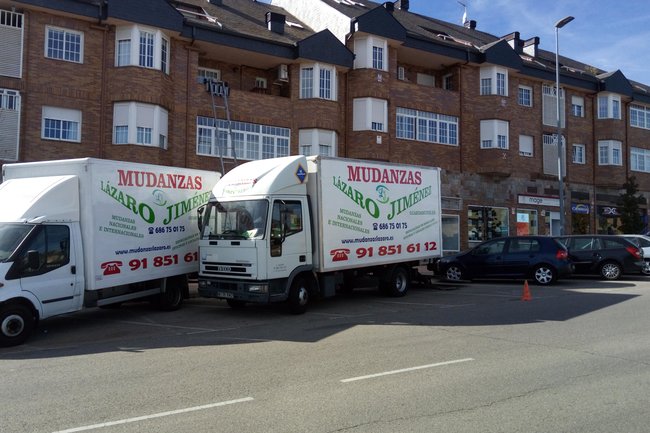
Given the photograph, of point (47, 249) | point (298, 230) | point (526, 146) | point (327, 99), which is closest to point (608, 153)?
point (526, 146)

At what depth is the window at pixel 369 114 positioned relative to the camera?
25.8m

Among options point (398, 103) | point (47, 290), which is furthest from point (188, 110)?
point (47, 290)

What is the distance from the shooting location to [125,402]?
18.4 feet

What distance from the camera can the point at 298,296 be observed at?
11.6 m

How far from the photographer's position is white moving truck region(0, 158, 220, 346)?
9.00 m

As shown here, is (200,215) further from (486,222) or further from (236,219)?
(486,222)

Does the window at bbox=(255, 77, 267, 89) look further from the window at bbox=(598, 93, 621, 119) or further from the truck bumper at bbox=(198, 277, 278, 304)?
the window at bbox=(598, 93, 621, 119)

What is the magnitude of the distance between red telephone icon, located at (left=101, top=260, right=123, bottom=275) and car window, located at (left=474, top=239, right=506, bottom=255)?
37.9ft

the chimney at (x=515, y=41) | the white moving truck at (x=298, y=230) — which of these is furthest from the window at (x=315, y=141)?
the chimney at (x=515, y=41)

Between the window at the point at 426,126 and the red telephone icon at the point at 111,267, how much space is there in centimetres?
1864

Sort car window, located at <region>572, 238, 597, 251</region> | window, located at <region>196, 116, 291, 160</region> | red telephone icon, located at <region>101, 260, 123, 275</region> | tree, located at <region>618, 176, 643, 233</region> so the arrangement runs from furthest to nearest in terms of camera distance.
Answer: tree, located at <region>618, 176, 643, 233</region> < window, located at <region>196, 116, 291, 160</region> < car window, located at <region>572, 238, 597, 251</region> < red telephone icon, located at <region>101, 260, 123, 275</region>

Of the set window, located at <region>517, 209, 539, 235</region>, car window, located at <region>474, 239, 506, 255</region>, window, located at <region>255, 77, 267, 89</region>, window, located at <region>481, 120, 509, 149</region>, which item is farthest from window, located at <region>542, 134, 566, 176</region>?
window, located at <region>255, 77, 267, 89</region>

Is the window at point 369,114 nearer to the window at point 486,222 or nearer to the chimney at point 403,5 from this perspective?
the window at point 486,222

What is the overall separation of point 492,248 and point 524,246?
0.99 metres
